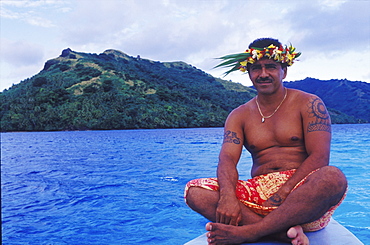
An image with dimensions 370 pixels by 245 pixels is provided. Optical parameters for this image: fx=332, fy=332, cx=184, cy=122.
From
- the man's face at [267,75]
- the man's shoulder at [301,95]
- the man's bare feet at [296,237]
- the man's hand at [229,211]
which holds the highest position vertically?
the man's face at [267,75]

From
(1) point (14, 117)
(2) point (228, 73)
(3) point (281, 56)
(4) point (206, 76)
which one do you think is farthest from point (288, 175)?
(4) point (206, 76)

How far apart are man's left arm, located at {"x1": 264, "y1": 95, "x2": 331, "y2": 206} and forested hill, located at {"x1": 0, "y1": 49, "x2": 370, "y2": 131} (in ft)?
181

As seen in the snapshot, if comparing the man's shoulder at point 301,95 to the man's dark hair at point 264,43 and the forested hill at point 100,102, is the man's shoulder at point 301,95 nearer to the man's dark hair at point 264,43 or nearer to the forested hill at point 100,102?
the man's dark hair at point 264,43

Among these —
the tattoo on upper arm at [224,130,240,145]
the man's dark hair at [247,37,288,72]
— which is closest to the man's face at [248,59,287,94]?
the man's dark hair at [247,37,288,72]

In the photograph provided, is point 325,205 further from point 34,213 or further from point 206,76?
point 206,76

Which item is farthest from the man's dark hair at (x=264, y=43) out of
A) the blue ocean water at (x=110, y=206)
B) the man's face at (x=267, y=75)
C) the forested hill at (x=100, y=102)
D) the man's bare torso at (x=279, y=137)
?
the forested hill at (x=100, y=102)

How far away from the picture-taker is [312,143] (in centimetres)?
242

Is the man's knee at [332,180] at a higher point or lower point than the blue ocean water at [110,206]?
higher

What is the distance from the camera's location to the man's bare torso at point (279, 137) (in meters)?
2.58

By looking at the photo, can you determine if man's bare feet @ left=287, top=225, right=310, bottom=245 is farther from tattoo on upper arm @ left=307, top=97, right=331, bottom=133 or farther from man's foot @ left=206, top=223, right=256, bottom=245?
tattoo on upper arm @ left=307, top=97, right=331, bottom=133

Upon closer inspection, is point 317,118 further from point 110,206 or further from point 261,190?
point 110,206

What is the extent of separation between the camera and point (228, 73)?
123 inches

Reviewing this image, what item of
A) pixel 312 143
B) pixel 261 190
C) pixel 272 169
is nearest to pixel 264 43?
pixel 312 143

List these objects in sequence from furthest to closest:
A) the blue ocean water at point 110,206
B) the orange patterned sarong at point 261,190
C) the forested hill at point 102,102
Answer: the forested hill at point 102,102, the blue ocean water at point 110,206, the orange patterned sarong at point 261,190
